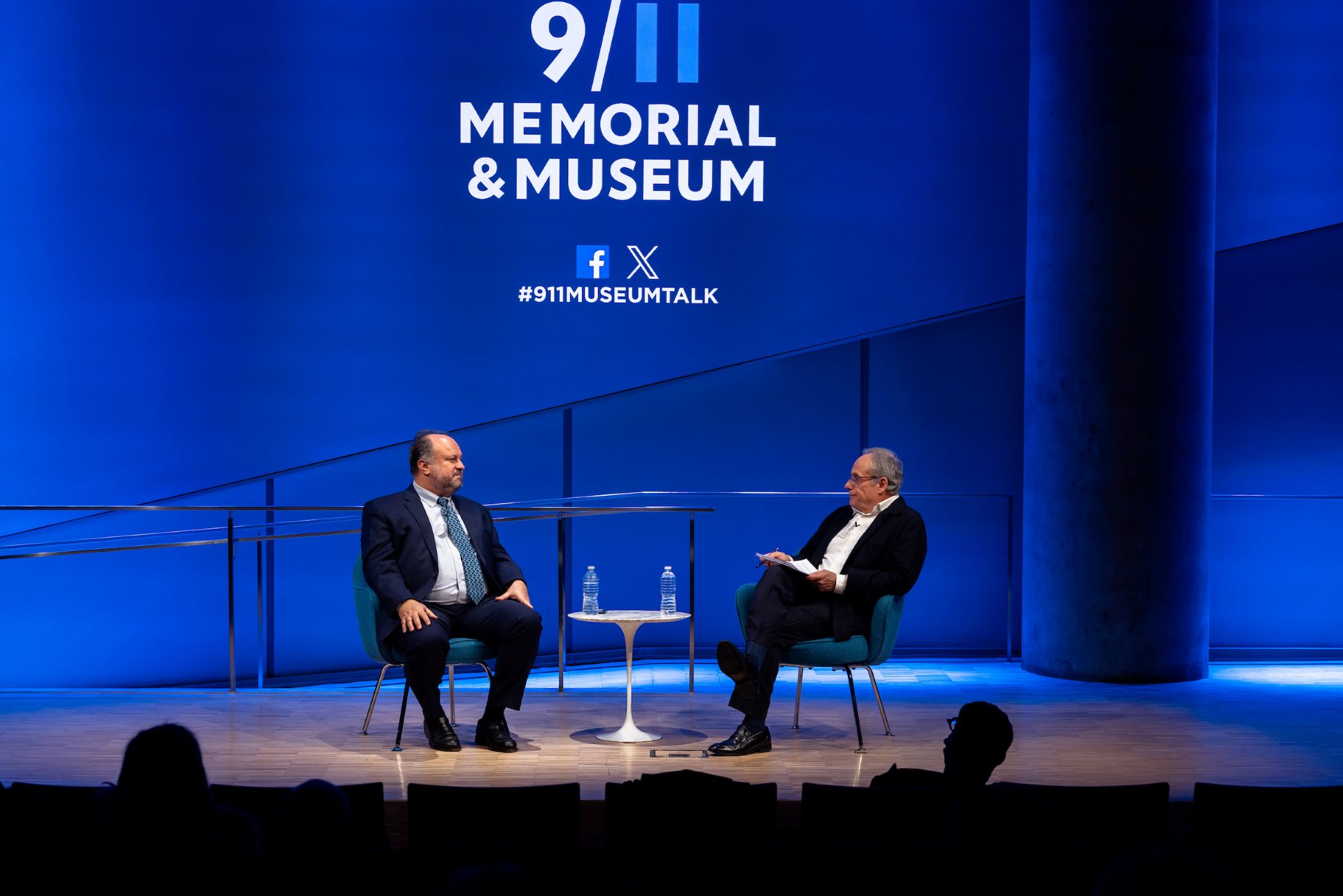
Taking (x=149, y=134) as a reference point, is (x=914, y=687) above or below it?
below

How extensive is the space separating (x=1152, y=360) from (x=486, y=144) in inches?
136

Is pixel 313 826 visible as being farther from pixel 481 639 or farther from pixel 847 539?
pixel 847 539

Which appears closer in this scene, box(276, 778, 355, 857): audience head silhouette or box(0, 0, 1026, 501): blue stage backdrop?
box(276, 778, 355, 857): audience head silhouette

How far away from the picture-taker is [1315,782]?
4242 millimetres

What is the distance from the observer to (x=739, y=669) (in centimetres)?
464

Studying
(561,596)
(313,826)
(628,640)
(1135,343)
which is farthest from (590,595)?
(313,826)

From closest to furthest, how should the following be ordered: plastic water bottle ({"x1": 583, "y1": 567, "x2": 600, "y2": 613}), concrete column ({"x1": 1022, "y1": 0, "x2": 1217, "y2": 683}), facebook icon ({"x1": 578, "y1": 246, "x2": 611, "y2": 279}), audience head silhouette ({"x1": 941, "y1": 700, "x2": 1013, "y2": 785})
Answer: audience head silhouette ({"x1": 941, "y1": 700, "x2": 1013, "y2": 785}) < plastic water bottle ({"x1": 583, "y1": 567, "x2": 600, "y2": 613}) < concrete column ({"x1": 1022, "y1": 0, "x2": 1217, "y2": 683}) < facebook icon ({"x1": 578, "y1": 246, "x2": 611, "y2": 279})

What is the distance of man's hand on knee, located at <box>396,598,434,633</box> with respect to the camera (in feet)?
14.9

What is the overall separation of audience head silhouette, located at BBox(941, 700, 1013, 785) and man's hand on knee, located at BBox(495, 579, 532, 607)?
2191mm

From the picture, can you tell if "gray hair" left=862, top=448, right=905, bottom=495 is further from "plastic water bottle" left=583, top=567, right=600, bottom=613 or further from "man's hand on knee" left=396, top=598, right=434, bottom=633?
"man's hand on knee" left=396, top=598, right=434, bottom=633

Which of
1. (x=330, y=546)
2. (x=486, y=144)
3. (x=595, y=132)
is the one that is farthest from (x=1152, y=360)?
(x=330, y=546)

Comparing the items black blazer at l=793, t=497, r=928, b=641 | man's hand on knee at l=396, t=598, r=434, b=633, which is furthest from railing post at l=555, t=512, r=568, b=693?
black blazer at l=793, t=497, r=928, b=641

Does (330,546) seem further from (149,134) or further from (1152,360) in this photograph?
(1152,360)

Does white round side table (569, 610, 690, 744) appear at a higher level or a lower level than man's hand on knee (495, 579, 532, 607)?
lower
